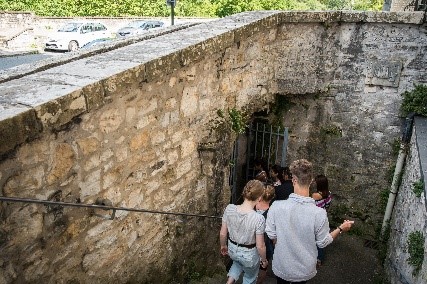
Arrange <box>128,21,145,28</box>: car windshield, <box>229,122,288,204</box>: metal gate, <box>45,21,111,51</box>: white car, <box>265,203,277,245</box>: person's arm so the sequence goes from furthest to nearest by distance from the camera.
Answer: <box>128,21,145,28</box>: car windshield, <box>45,21,111,51</box>: white car, <box>229,122,288,204</box>: metal gate, <box>265,203,277,245</box>: person's arm

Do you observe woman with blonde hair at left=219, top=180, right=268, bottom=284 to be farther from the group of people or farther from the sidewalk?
the sidewalk

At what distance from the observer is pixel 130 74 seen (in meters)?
3.18

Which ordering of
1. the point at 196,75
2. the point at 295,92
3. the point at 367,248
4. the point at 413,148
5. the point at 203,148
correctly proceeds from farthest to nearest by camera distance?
the point at 367,248 < the point at 295,92 < the point at 413,148 < the point at 203,148 < the point at 196,75

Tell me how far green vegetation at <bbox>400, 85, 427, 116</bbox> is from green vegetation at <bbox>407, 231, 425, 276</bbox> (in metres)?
2.43

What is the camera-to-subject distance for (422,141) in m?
5.16

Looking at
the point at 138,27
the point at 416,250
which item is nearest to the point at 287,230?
the point at 416,250

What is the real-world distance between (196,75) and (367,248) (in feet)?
14.9

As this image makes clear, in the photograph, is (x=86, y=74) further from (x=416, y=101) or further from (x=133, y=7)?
(x=133, y=7)

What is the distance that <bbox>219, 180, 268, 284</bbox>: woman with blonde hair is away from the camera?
3.54 m

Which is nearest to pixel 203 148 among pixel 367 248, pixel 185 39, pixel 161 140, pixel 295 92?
pixel 161 140

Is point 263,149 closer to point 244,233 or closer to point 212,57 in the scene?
point 212,57

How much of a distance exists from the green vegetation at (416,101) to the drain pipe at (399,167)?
10 cm

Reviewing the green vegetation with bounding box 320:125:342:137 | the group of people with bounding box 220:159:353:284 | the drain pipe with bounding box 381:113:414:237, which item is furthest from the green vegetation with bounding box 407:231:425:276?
the green vegetation with bounding box 320:125:342:137

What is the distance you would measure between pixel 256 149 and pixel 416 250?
3.40 meters
